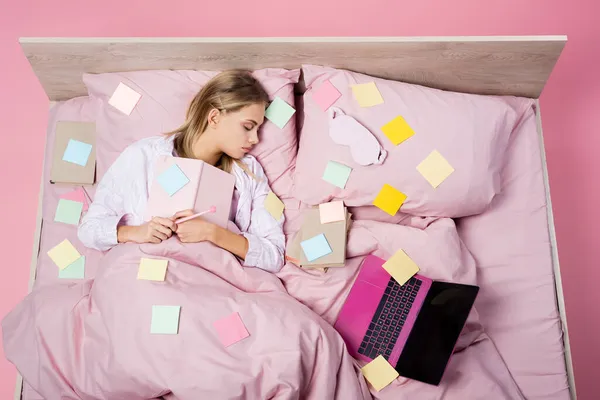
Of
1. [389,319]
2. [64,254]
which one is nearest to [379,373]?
[389,319]

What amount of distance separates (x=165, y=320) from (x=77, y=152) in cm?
78

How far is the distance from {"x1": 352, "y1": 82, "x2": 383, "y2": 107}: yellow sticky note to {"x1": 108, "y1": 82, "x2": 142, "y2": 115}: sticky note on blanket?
721mm

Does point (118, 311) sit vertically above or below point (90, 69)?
below

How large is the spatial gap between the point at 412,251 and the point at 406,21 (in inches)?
45.1

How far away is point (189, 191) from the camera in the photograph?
174 centimetres

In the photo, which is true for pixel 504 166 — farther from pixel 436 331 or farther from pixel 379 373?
pixel 379 373

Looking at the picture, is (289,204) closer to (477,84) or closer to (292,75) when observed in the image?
(292,75)

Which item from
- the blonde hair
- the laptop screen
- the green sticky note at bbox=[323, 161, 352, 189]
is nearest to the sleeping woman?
the blonde hair

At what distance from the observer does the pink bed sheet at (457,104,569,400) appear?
69.4 inches

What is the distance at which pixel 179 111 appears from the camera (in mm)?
1902

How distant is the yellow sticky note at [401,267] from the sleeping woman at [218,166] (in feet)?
1.14

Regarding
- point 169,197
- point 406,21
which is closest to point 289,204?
point 169,197

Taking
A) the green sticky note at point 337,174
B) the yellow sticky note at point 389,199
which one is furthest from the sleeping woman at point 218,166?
the yellow sticky note at point 389,199

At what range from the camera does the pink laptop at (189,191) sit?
1.74 meters
